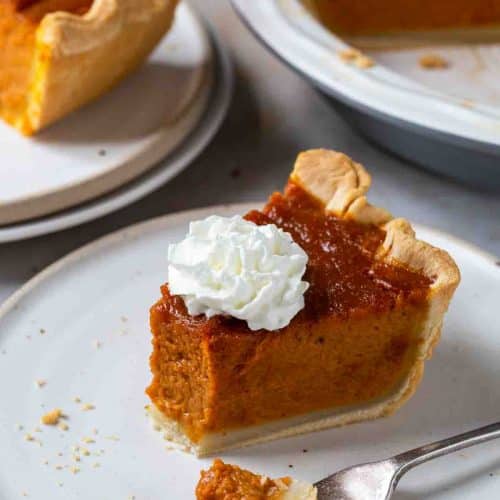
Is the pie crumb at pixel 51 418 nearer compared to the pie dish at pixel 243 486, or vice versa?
the pie dish at pixel 243 486

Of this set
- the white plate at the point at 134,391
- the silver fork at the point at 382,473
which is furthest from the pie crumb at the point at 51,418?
the silver fork at the point at 382,473

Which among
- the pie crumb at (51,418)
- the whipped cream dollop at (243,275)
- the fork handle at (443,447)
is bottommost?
the fork handle at (443,447)

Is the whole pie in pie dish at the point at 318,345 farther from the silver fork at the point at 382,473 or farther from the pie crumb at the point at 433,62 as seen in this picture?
Result: the pie crumb at the point at 433,62

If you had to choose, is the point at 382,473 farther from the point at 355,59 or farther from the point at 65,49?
the point at 65,49

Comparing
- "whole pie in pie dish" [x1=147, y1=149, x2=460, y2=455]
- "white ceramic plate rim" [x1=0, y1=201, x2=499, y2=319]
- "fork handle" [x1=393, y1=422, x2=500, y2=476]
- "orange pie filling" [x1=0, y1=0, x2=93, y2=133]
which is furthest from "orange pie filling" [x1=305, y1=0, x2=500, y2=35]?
"fork handle" [x1=393, y1=422, x2=500, y2=476]

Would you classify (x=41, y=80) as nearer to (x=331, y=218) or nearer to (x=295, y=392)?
(x=331, y=218)

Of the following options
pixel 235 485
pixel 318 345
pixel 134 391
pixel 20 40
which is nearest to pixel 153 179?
pixel 20 40
